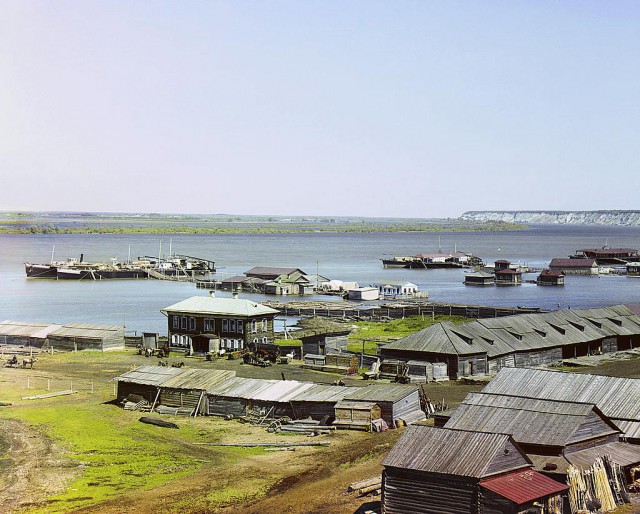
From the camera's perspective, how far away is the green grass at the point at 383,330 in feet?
236

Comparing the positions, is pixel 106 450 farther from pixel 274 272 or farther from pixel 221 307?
pixel 274 272

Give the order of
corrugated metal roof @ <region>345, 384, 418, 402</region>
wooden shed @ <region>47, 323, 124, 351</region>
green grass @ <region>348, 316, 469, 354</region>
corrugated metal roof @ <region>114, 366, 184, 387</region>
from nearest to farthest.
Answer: corrugated metal roof @ <region>345, 384, 418, 402</region> → corrugated metal roof @ <region>114, 366, 184, 387</region> → wooden shed @ <region>47, 323, 124, 351</region> → green grass @ <region>348, 316, 469, 354</region>

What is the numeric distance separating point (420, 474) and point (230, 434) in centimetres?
1626

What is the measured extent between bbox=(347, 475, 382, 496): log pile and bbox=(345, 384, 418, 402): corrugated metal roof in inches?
401

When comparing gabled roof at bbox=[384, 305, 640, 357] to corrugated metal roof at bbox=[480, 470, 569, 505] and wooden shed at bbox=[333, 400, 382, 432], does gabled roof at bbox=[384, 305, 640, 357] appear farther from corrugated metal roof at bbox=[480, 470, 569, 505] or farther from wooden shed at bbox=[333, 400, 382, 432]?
corrugated metal roof at bbox=[480, 470, 569, 505]

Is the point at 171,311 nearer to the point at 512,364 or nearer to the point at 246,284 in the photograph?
the point at 512,364

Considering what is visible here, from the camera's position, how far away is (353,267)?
637 feet

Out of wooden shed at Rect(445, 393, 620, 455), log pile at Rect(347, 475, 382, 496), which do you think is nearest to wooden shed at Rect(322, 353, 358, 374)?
wooden shed at Rect(445, 393, 620, 455)

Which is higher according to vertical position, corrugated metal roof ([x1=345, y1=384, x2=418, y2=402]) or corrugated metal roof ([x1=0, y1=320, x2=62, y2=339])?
corrugated metal roof ([x1=345, y1=384, x2=418, y2=402])

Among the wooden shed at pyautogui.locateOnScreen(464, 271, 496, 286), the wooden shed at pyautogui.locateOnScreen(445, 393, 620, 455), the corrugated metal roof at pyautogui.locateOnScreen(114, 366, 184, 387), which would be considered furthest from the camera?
the wooden shed at pyautogui.locateOnScreen(464, 271, 496, 286)

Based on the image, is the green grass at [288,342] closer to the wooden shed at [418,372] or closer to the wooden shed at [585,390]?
the wooden shed at [418,372]

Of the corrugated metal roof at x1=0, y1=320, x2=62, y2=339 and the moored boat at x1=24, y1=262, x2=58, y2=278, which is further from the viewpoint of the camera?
the moored boat at x1=24, y1=262, x2=58, y2=278

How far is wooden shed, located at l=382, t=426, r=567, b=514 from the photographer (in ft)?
91.8

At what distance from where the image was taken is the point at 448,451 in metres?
29.3
